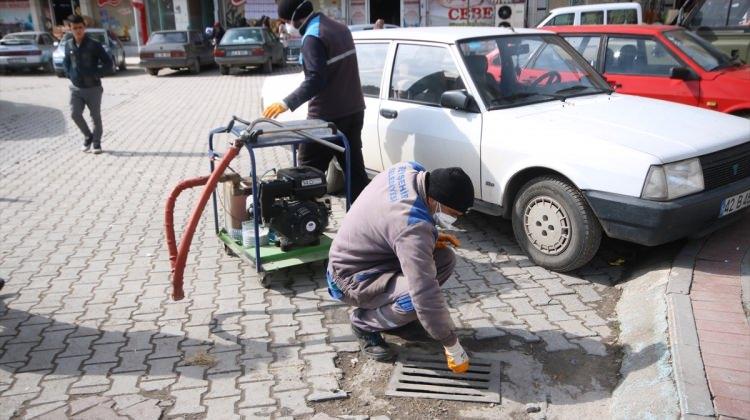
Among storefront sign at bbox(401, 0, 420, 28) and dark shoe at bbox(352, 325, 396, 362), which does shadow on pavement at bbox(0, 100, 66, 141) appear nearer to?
dark shoe at bbox(352, 325, 396, 362)

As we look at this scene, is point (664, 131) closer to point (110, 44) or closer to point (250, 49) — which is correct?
point (250, 49)

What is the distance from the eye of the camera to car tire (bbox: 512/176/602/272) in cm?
431

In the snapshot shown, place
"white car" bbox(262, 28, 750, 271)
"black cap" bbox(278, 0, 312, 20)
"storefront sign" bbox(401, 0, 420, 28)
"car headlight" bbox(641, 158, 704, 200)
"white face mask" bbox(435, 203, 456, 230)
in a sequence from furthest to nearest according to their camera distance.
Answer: "storefront sign" bbox(401, 0, 420, 28)
"black cap" bbox(278, 0, 312, 20)
"white car" bbox(262, 28, 750, 271)
"car headlight" bbox(641, 158, 704, 200)
"white face mask" bbox(435, 203, 456, 230)

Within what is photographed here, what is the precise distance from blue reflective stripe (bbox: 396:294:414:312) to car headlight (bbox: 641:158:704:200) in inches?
69.0

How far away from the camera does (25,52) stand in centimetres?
2183

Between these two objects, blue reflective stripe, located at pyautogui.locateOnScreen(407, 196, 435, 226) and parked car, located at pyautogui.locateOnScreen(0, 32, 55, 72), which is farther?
parked car, located at pyautogui.locateOnScreen(0, 32, 55, 72)

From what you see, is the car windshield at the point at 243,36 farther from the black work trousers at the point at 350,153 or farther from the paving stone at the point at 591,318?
the paving stone at the point at 591,318

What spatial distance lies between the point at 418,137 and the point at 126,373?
2.93m

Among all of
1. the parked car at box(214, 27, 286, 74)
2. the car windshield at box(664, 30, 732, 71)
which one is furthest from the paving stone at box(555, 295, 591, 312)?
the parked car at box(214, 27, 286, 74)

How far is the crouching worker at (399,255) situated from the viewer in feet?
9.78

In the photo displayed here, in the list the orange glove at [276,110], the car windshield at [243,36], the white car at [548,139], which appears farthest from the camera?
the car windshield at [243,36]

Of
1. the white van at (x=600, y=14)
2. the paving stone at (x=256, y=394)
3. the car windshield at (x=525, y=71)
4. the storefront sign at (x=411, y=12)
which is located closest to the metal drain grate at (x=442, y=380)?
the paving stone at (x=256, y=394)

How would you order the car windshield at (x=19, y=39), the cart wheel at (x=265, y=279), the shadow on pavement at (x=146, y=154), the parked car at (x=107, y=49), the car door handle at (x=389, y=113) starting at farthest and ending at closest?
the car windshield at (x=19, y=39)
the parked car at (x=107, y=49)
the shadow on pavement at (x=146, y=154)
the car door handle at (x=389, y=113)
the cart wheel at (x=265, y=279)

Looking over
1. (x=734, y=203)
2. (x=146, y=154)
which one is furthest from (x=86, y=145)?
(x=734, y=203)
